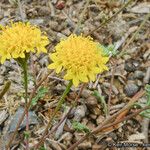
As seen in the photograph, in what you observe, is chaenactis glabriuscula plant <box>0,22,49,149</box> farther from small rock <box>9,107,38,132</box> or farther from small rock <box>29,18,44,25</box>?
small rock <box>29,18,44,25</box>

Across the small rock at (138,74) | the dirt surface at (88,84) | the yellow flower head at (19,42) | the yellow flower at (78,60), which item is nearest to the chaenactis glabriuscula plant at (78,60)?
the yellow flower at (78,60)

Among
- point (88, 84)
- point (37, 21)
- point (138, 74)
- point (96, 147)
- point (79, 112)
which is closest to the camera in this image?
point (96, 147)

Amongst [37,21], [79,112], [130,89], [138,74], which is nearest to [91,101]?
[79,112]

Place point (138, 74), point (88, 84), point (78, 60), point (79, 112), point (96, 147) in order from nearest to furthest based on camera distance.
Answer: point (78, 60) → point (96, 147) → point (79, 112) → point (88, 84) → point (138, 74)

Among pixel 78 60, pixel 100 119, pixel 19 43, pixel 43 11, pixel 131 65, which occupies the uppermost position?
pixel 43 11

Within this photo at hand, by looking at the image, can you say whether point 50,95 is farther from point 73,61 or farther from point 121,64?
point 73,61

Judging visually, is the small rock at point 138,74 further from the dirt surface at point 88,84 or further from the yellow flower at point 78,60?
the yellow flower at point 78,60

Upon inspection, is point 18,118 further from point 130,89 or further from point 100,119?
point 130,89
